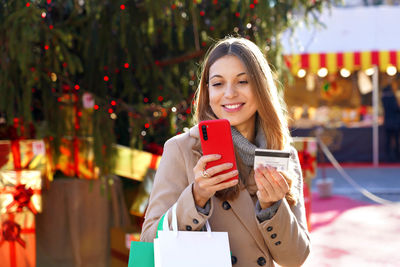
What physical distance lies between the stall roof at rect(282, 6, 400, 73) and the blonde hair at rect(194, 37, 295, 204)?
941 centimetres

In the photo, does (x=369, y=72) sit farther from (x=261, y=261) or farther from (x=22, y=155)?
(x=261, y=261)

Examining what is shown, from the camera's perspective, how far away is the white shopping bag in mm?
1635

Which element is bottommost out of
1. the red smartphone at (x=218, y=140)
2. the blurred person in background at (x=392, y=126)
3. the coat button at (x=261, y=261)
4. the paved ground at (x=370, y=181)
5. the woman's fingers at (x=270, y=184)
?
the paved ground at (x=370, y=181)

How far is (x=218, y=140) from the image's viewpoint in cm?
168

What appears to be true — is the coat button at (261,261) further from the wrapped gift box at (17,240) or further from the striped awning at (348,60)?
the striped awning at (348,60)

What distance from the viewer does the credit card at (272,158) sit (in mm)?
1637

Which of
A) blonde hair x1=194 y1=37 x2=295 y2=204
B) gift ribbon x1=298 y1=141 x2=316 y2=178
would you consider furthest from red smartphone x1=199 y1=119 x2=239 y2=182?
gift ribbon x1=298 y1=141 x2=316 y2=178

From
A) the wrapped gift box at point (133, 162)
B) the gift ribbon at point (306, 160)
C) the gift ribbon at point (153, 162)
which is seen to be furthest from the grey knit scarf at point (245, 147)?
→ the gift ribbon at point (306, 160)

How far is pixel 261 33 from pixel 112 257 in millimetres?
2362

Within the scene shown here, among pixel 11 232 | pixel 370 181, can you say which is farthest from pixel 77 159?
pixel 370 181

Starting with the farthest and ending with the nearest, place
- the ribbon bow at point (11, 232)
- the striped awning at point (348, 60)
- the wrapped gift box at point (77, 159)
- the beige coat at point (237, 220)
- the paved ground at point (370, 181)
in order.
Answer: the striped awning at point (348, 60), the paved ground at point (370, 181), the wrapped gift box at point (77, 159), the ribbon bow at point (11, 232), the beige coat at point (237, 220)

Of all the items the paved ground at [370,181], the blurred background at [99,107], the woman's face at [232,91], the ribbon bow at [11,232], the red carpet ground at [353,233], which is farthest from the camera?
the paved ground at [370,181]

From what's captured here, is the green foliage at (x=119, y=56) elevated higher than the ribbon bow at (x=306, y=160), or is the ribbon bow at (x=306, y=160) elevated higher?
the green foliage at (x=119, y=56)

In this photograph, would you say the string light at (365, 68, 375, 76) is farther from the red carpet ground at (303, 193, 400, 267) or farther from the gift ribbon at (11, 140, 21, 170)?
the gift ribbon at (11, 140, 21, 170)
